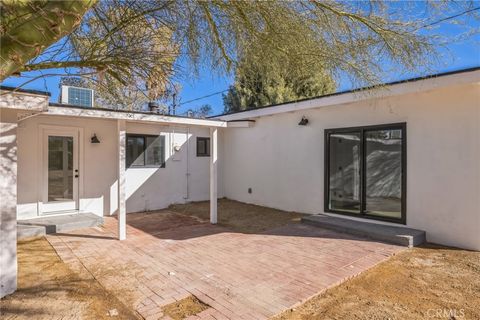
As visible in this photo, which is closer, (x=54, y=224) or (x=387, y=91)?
(x=387, y=91)

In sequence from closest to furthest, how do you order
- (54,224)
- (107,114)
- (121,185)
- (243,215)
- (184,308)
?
1. (184,308)
2. (107,114)
3. (121,185)
4. (54,224)
5. (243,215)

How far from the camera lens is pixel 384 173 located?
6.83m

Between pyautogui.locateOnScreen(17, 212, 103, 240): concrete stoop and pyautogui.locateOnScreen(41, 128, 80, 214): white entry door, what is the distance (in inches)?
14.1

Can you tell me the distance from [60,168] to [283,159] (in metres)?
6.16

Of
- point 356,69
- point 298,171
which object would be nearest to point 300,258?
point 356,69

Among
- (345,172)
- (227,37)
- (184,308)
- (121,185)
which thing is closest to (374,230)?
(345,172)

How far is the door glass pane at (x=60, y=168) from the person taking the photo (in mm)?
7434

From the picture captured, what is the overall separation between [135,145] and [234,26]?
6336mm

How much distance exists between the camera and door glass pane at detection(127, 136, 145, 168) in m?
9.05

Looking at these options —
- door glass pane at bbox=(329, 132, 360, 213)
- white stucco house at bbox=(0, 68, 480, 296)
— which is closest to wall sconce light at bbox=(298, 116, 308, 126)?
white stucco house at bbox=(0, 68, 480, 296)

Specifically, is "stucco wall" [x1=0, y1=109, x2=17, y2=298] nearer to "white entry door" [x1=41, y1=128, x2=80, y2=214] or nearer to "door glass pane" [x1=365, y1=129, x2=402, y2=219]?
"white entry door" [x1=41, y1=128, x2=80, y2=214]

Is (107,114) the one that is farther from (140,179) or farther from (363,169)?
(363,169)

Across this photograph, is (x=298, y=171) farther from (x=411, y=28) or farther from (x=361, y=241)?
(x=411, y=28)

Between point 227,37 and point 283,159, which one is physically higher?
point 227,37
